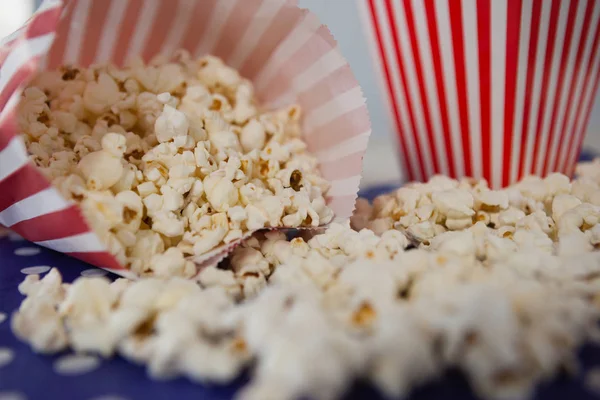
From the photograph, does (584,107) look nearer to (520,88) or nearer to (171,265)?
(520,88)

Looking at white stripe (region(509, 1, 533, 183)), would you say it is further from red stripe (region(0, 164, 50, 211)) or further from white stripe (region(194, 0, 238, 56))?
red stripe (region(0, 164, 50, 211))

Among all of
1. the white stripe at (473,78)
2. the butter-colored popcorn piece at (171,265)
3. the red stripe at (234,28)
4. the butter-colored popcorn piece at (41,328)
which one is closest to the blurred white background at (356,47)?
the white stripe at (473,78)

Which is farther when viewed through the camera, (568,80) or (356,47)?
(356,47)

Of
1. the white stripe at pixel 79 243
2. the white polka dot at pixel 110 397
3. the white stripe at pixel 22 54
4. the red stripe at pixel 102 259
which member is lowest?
the white polka dot at pixel 110 397

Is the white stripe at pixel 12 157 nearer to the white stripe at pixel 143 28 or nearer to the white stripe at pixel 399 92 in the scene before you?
the white stripe at pixel 143 28

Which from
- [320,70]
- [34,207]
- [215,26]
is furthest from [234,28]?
[34,207]
